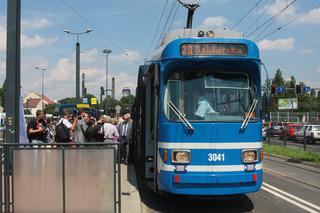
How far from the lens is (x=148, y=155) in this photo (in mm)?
11023

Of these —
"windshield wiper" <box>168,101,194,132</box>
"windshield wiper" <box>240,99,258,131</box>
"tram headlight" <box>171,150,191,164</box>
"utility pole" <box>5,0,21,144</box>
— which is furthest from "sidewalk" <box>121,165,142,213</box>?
"utility pole" <box>5,0,21,144</box>

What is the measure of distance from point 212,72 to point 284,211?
2980 millimetres

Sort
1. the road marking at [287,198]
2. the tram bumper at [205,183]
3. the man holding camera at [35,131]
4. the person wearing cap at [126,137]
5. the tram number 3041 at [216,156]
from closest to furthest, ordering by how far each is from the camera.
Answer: the tram bumper at [205,183]
the tram number 3041 at [216,156]
the road marking at [287,198]
the man holding camera at [35,131]
the person wearing cap at [126,137]

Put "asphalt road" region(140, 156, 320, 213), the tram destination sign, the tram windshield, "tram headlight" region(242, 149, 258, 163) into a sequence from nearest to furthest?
1. "tram headlight" region(242, 149, 258, 163)
2. the tram windshield
3. the tram destination sign
4. "asphalt road" region(140, 156, 320, 213)

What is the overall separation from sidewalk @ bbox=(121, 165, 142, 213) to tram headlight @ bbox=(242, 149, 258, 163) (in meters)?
2.16


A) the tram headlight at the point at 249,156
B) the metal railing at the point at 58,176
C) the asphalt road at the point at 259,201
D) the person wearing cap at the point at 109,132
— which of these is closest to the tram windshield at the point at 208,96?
the tram headlight at the point at 249,156

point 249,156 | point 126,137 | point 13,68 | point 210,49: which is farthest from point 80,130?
point 249,156

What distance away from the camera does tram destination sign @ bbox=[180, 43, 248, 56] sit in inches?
375

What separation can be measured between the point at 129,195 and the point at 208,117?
2.49 meters

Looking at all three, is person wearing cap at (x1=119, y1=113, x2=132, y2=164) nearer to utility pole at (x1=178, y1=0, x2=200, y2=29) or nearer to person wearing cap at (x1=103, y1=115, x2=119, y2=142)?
person wearing cap at (x1=103, y1=115, x2=119, y2=142)

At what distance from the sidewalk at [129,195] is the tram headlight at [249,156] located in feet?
7.09

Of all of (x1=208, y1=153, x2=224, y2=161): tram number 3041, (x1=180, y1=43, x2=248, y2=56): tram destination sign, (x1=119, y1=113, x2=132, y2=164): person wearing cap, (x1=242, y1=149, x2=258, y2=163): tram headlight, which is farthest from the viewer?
(x1=119, y1=113, x2=132, y2=164): person wearing cap

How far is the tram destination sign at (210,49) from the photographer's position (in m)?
9.52

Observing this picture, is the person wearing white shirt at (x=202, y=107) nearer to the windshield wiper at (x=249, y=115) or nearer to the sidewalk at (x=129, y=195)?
the windshield wiper at (x=249, y=115)
